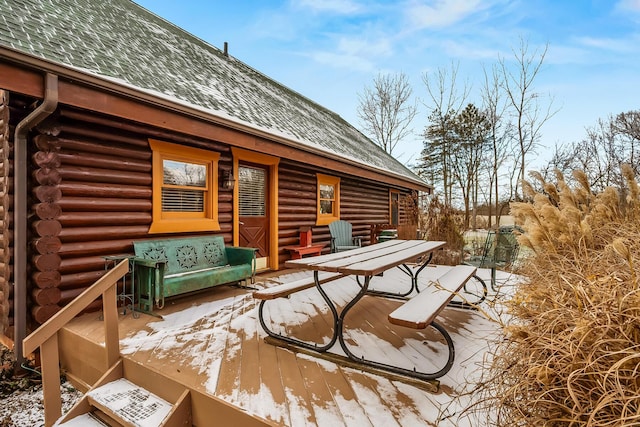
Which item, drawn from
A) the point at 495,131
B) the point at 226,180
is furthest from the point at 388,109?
the point at 226,180

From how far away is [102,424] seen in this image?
6.63 feet

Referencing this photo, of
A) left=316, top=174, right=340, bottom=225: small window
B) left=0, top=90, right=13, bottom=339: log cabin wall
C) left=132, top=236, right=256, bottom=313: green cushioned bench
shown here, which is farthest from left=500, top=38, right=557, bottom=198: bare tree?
left=0, top=90, right=13, bottom=339: log cabin wall

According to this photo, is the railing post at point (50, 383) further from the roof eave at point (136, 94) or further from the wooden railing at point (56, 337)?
the roof eave at point (136, 94)

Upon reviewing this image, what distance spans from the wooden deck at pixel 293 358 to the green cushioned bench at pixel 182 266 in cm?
25

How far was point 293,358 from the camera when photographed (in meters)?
2.26

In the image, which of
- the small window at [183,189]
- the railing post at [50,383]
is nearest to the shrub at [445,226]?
the small window at [183,189]

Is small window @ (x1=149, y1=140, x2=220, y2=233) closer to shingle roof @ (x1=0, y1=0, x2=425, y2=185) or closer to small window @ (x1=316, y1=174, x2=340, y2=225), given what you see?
shingle roof @ (x1=0, y1=0, x2=425, y2=185)

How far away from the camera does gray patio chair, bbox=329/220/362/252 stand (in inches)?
254

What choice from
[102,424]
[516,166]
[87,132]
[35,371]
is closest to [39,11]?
[87,132]

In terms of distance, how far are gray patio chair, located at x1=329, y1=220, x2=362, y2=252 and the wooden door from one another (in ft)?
4.69

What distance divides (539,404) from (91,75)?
3.55m

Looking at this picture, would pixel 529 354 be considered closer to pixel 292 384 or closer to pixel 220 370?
pixel 292 384

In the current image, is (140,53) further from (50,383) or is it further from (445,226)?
(445,226)

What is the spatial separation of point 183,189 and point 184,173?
224 mm
